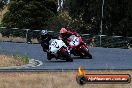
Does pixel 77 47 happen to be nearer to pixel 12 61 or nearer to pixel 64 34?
pixel 64 34

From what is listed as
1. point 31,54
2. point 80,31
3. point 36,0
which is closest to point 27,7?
point 36,0

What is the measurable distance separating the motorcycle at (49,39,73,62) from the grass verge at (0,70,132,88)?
6119mm

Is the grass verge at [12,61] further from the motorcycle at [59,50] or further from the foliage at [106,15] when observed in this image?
the foliage at [106,15]

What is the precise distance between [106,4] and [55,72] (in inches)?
1104

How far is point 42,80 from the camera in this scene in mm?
14977

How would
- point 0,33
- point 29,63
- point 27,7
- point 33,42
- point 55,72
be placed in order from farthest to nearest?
point 27,7 → point 0,33 → point 33,42 → point 29,63 → point 55,72

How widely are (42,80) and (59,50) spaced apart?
338 inches

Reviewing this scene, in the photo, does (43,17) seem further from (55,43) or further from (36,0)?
(55,43)

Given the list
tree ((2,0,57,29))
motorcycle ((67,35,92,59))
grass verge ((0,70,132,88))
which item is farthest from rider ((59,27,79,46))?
tree ((2,0,57,29))

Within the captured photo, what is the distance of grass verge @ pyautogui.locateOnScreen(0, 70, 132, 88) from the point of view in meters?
13.8

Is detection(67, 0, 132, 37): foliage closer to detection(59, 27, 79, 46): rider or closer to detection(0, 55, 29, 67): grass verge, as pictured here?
detection(59, 27, 79, 46): rider

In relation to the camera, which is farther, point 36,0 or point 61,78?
point 36,0

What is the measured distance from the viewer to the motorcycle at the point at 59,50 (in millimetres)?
23516

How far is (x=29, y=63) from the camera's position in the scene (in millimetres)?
21812
